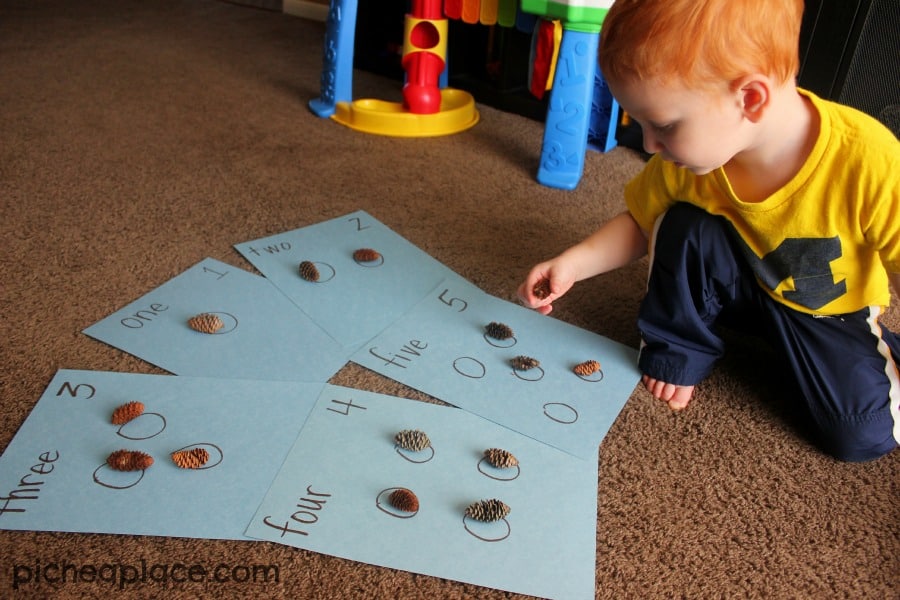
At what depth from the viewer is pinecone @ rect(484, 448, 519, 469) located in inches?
26.9

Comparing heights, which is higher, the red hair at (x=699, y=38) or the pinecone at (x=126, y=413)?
the red hair at (x=699, y=38)

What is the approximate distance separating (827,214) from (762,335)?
0.19m

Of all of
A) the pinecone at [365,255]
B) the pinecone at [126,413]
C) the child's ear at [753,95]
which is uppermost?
the child's ear at [753,95]

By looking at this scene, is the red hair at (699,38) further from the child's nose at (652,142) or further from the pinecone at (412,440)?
the pinecone at (412,440)

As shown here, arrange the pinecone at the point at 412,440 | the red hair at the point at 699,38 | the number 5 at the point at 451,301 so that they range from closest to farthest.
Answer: the red hair at the point at 699,38
the pinecone at the point at 412,440
the number 5 at the point at 451,301

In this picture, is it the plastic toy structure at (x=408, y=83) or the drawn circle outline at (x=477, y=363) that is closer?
the drawn circle outline at (x=477, y=363)

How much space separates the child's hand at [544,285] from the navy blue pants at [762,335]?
3.8 inches

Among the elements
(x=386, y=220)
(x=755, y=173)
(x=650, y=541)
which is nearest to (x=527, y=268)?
(x=386, y=220)

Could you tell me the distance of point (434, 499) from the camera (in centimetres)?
65

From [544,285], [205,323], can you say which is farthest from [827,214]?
[205,323]

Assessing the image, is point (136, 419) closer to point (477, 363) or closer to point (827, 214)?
point (477, 363)

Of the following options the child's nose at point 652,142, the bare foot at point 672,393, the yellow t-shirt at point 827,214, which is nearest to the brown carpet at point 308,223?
the bare foot at point 672,393

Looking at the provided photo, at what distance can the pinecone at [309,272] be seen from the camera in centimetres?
94

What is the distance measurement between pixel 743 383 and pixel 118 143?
1.07 meters
